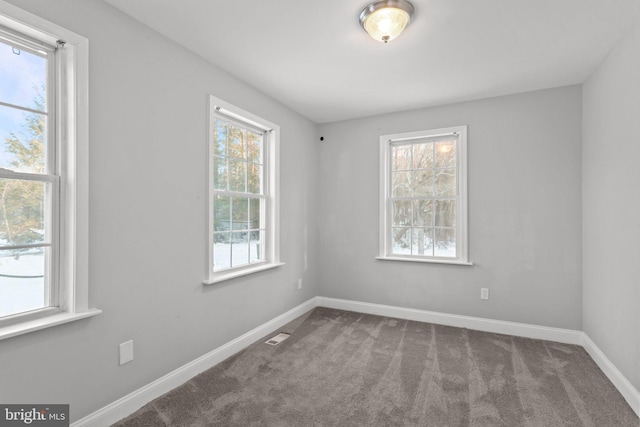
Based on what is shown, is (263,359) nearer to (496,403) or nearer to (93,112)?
(496,403)

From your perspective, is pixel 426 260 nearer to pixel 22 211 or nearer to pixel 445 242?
pixel 445 242

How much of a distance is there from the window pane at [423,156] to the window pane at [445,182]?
0.54 ft

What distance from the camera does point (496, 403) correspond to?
7.23 feet

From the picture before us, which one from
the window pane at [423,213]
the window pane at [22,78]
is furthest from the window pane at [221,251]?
the window pane at [423,213]

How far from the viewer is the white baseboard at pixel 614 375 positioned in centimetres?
212

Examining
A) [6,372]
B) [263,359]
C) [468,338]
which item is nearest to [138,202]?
[6,372]

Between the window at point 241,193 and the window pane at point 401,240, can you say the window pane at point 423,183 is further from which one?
the window at point 241,193

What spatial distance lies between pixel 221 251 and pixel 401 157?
251cm

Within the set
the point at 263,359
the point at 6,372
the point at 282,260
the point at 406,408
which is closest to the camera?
the point at 6,372

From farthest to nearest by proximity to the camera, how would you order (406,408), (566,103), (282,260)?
(282,260) → (566,103) → (406,408)

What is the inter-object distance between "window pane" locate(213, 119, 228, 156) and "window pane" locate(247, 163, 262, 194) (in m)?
0.41

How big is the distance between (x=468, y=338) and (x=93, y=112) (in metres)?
3.76

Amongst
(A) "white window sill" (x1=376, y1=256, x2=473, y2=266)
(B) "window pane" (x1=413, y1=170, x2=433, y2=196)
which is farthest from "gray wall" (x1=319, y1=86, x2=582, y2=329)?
(B) "window pane" (x1=413, y1=170, x2=433, y2=196)

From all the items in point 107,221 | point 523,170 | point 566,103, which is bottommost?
point 107,221
